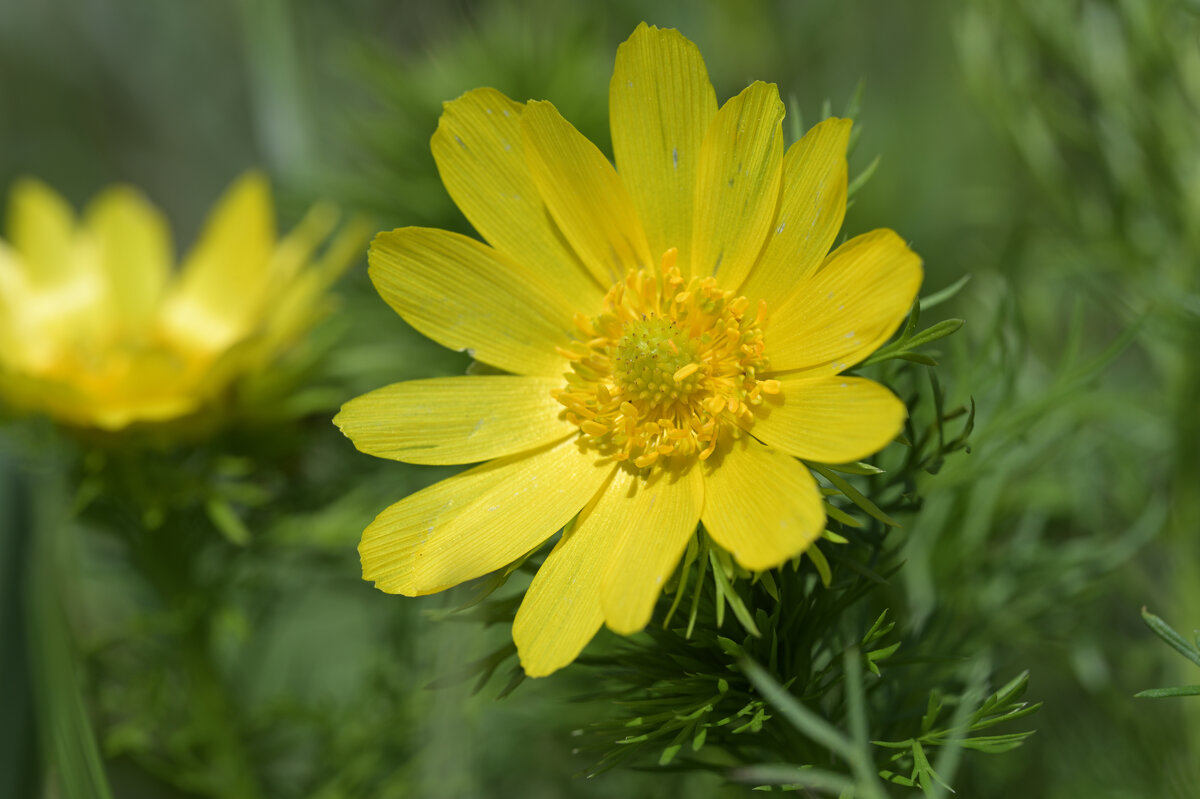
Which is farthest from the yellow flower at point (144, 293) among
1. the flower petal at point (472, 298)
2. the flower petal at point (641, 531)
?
the flower petal at point (641, 531)

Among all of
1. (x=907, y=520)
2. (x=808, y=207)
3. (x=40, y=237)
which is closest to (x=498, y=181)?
(x=808, y=207)

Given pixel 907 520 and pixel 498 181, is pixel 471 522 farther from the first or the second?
pixel 907 520

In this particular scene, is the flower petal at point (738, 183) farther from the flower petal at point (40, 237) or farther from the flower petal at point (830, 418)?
the flower petal at point (40, 237)

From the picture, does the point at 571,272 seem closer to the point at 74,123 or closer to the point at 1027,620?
the point at 1027,620

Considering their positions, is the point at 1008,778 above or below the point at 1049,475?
below

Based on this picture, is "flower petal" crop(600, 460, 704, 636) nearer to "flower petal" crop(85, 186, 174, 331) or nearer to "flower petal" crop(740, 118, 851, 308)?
"flower petal" crop(740, 118, 851, 308)

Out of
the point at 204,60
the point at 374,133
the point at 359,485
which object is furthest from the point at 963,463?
the point at 204,60
